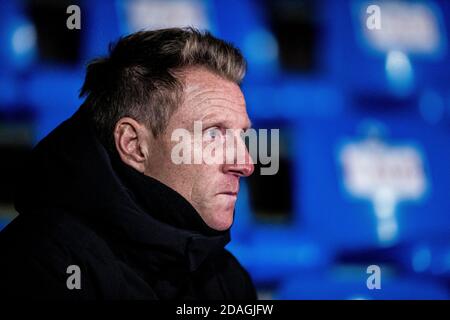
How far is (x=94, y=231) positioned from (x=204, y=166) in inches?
7.1

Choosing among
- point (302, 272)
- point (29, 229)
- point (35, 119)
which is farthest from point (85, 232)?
point (302, 272)

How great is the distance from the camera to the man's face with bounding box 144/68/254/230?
88 centimetres

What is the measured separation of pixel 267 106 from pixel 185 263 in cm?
127

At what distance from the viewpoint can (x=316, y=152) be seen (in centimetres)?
200

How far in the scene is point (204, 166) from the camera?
0.89 m

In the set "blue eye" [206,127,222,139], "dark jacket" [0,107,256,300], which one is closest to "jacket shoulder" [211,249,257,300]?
"dark jacket" [0,107,256,300]

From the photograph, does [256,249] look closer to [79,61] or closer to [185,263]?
[79,61]

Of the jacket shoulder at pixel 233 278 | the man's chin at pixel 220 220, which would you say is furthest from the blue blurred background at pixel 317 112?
the man's chin at pixel 220 220

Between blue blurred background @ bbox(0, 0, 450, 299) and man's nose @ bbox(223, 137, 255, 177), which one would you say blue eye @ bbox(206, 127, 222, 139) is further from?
blue blurred background @ bbox(0, 0, 450, 299)

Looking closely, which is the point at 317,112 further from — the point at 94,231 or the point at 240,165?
the point at 94,231

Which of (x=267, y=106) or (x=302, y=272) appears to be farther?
(x=267, y=106)

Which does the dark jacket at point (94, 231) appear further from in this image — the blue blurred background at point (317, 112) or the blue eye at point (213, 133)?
the blue blurred background at point (317, 112)

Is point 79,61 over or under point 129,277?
over

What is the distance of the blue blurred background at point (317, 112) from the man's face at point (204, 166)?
79 cm
